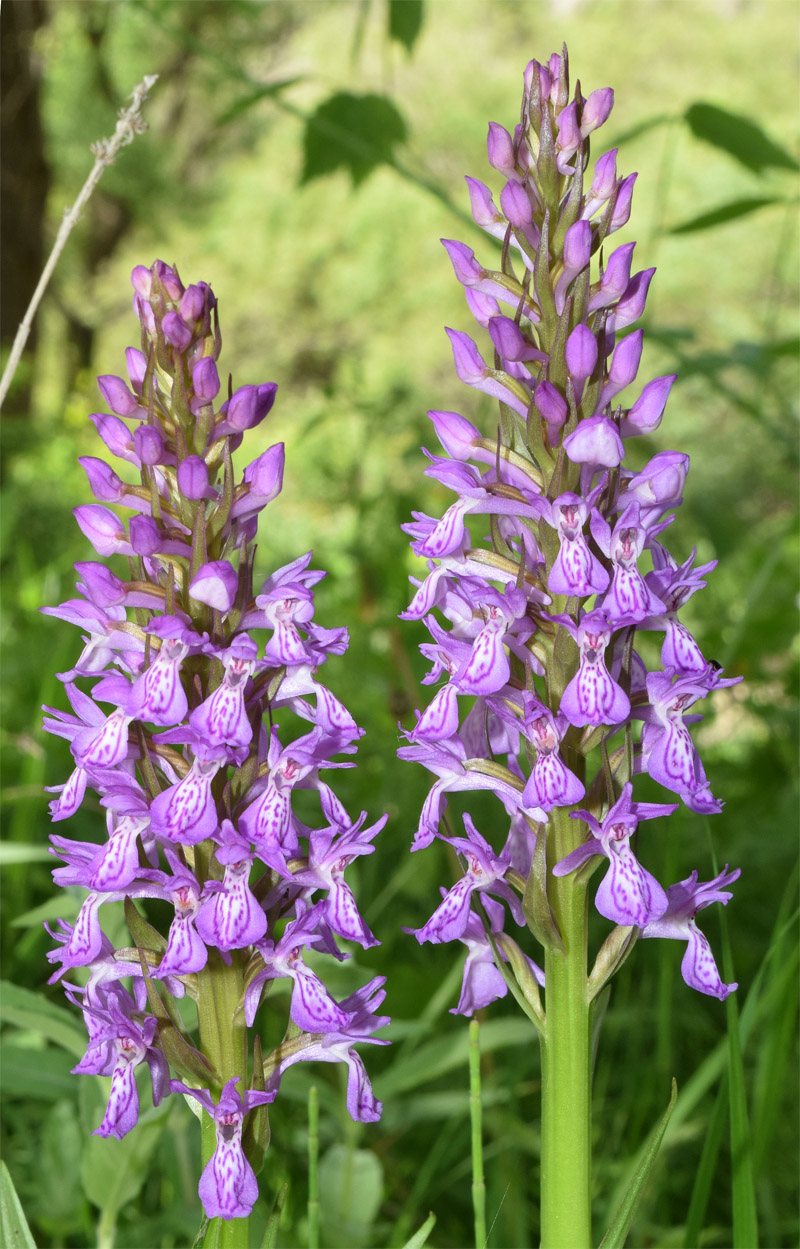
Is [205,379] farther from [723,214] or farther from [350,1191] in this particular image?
[723,214]

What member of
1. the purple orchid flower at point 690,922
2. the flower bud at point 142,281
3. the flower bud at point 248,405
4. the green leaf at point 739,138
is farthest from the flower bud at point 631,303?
the green leaf at point 739,138

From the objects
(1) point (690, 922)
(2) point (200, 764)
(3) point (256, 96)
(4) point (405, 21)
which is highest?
(4) point (405, 21)

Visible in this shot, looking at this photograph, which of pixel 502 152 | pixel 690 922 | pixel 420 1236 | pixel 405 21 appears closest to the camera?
pixel 420 1236

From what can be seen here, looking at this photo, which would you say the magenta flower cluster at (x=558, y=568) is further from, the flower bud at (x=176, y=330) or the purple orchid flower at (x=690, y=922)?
the flower bud at (x=176, y=330)

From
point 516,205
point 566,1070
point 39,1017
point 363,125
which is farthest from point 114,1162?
point 363,125

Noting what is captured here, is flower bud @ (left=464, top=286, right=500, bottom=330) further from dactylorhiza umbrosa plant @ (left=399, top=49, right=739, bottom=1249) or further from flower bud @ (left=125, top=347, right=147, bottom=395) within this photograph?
flower bud @ (left=125, top=347, right=147, bottom=395)

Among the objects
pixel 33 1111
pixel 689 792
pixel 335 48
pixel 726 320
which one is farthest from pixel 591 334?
pixel 335 48
